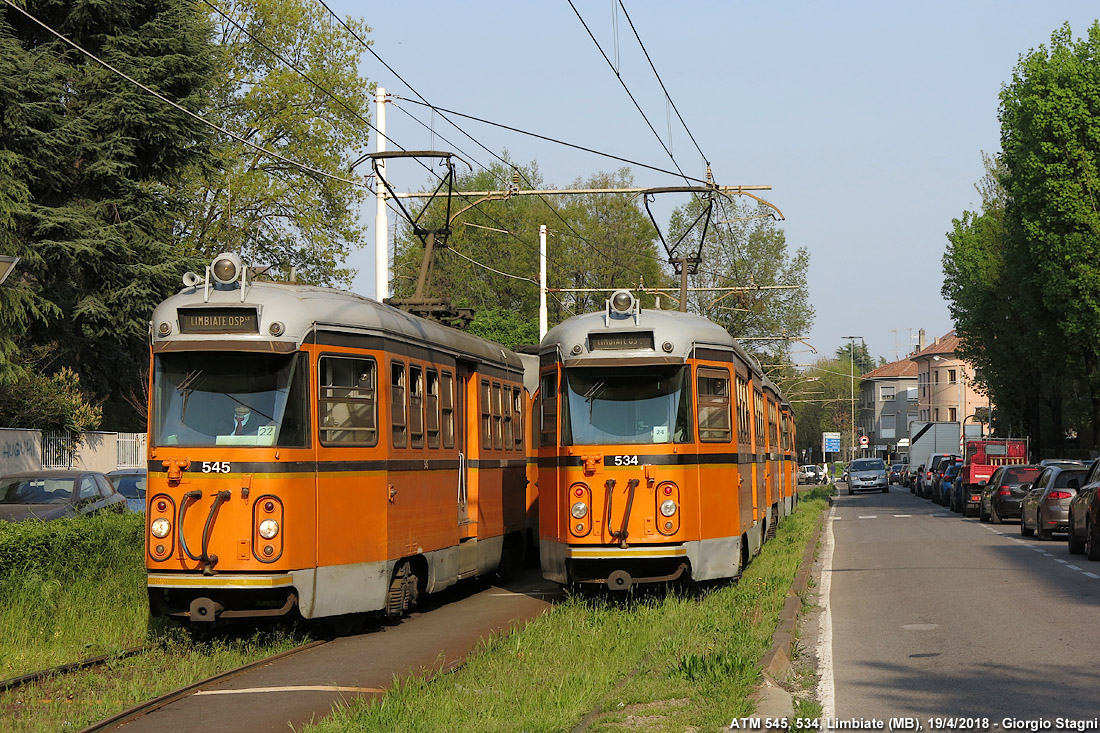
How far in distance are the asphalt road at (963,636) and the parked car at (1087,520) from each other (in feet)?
1.20

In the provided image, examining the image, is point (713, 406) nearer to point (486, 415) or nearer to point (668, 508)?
point (668, 508)

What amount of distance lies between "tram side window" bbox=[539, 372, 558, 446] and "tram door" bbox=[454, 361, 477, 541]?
108cm

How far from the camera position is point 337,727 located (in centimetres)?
823

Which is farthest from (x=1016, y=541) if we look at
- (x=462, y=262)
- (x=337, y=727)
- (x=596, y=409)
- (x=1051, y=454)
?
(x=462, y=262)

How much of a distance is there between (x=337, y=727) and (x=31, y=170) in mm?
27390

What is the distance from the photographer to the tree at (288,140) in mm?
45500

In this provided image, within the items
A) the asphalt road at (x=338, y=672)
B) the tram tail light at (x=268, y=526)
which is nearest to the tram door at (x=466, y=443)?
the asphalt road at (x=338, y=672)

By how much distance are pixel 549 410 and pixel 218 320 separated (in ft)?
Answer: 14.3

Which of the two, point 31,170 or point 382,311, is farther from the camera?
point 31,170

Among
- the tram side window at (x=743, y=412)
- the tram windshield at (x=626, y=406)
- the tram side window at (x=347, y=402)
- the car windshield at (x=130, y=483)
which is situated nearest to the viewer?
the tram side window at (x=347, y=402)

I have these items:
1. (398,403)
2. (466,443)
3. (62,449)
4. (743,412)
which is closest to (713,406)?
(743,412)

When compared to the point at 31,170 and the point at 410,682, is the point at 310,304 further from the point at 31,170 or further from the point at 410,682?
the point at 31,170

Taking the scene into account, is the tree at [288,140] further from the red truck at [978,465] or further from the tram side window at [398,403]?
the tram side window at [398,403]

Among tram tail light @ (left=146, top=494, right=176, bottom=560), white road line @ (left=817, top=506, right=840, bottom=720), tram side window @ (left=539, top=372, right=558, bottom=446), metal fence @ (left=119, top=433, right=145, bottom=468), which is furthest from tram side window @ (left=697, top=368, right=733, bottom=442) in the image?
metal fence @ (left=119, top=433, right=145, bottom=468)
